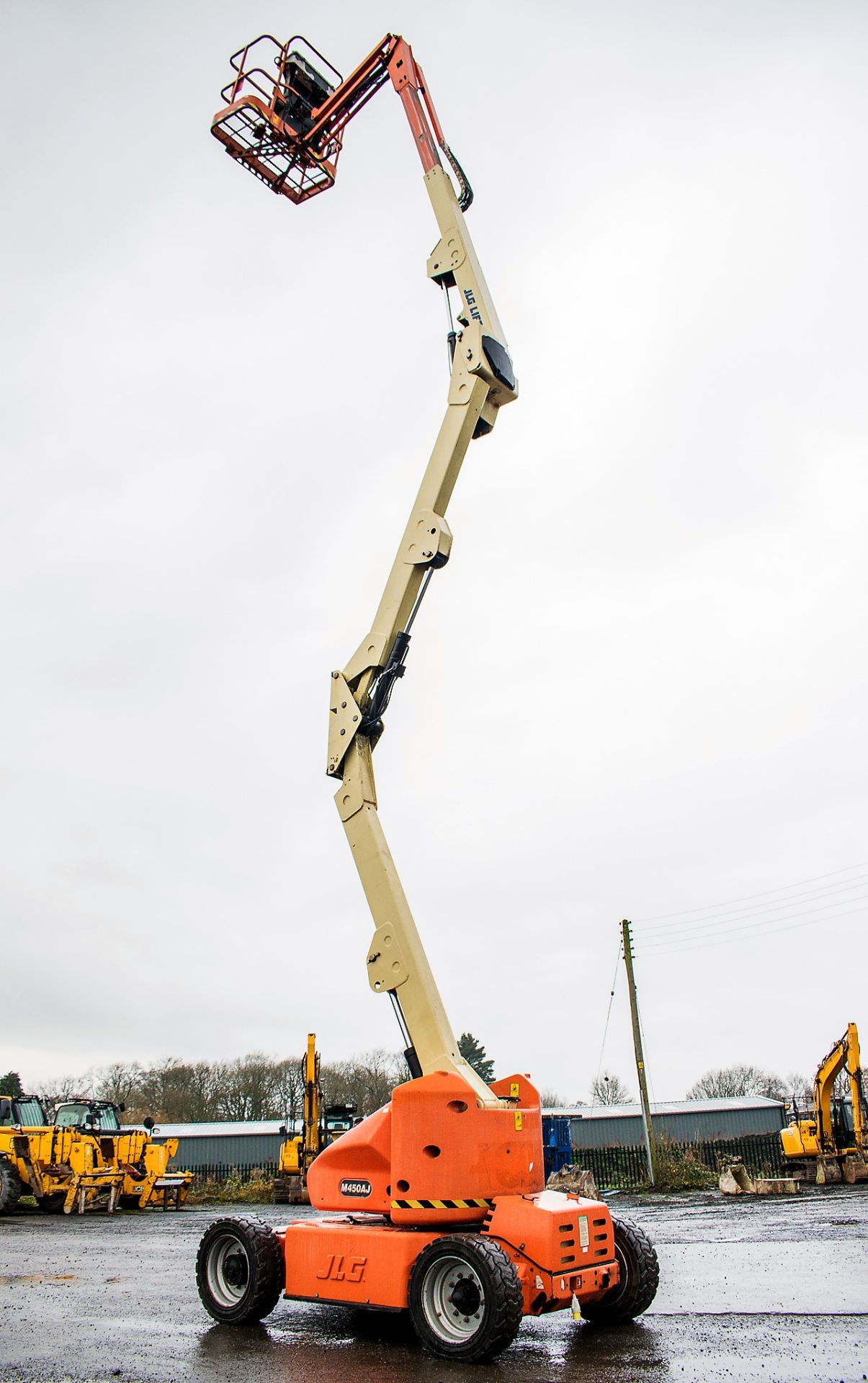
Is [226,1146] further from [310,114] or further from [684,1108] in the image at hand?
[310,114]

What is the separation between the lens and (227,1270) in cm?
869

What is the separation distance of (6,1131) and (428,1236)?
64.8 ft

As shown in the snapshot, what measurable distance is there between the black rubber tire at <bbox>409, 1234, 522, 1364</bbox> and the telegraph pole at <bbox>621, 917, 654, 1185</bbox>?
72.6 ft

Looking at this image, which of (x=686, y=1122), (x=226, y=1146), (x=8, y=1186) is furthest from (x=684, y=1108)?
(x=8, y=1186)

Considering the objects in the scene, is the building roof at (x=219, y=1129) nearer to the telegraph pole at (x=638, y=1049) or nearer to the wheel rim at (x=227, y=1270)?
the telegraph pole at (x=638, y=1049)

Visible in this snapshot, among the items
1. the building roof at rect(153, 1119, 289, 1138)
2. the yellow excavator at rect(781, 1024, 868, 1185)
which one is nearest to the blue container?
the yellow excavator at rect(781, 1024, 868, 1185)

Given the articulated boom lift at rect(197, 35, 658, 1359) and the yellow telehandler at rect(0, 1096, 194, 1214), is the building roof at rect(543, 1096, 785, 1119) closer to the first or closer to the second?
the yellow telehandler at rect(0, 1096, 194, 1214)

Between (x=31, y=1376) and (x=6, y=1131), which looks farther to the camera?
(x=6, y=1131)

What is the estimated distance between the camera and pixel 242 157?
11.1m

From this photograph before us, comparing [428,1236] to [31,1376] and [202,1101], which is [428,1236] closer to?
[31,1376]

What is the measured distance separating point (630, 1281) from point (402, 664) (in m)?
5.39

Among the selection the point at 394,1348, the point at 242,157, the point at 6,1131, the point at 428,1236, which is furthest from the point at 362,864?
the point at 6,1131

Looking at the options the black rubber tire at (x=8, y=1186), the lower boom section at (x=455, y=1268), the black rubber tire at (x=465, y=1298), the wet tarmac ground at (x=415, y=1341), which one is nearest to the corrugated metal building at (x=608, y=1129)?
the black rubber tire at (x=8, y=1186)

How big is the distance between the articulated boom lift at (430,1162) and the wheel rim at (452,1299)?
0.03 ft
